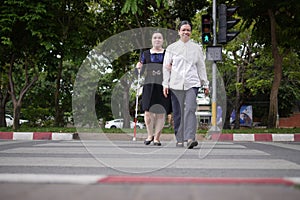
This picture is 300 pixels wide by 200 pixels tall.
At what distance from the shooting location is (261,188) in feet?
6.45

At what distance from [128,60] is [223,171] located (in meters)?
14.7

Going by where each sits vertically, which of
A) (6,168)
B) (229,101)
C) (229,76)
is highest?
(229,76)

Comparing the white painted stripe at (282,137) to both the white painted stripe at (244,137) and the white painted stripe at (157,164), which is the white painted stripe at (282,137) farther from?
the white painted stripe at (157,164)

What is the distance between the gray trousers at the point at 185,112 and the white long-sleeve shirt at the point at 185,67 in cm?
13

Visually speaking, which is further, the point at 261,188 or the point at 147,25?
the point at 147,25

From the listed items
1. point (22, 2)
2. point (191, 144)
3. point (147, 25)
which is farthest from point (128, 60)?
point (191, 144)

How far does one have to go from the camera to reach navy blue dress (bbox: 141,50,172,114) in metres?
5.89

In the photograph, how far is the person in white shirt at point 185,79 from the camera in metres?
5.18

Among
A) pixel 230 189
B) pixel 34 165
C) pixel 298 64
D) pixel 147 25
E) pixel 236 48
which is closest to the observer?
pixel 230 189

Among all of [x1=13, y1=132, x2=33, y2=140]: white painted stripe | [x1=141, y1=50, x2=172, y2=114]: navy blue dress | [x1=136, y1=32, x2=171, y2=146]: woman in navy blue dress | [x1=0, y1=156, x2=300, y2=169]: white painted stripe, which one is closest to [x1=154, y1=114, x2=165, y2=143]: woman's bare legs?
[x1=136, y1=32, x2=171, y2=146]: woman in navy blue dress

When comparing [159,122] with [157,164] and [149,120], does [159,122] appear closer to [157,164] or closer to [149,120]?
[149,120]

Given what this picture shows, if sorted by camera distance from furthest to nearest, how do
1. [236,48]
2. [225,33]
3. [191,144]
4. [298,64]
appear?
[236,48]
[298,64]
[225,33]
[191,144]

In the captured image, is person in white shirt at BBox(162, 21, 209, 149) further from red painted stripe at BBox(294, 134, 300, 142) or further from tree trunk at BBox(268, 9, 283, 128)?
tree trunk at BBox(268, 9, 283, 128)

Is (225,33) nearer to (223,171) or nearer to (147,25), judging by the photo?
(223,171)
